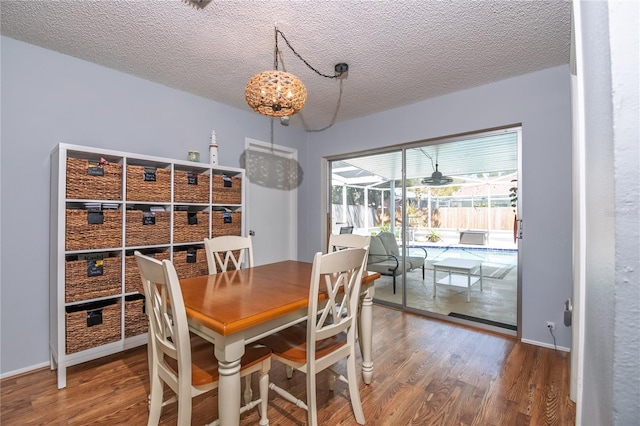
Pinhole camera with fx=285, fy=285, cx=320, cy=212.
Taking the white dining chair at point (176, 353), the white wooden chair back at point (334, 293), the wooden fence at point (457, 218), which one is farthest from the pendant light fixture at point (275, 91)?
the wooden fence at point (457, 218)

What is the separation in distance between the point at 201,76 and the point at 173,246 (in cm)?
164

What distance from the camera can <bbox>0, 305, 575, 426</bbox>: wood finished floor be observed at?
1667 millimetres

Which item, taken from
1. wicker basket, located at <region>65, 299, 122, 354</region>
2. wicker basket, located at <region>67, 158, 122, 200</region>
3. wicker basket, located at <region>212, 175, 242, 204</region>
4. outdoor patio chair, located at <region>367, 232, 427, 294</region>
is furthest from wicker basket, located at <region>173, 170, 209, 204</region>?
outdoor patio chair, located at <region>367, 232, 427, 294</region>

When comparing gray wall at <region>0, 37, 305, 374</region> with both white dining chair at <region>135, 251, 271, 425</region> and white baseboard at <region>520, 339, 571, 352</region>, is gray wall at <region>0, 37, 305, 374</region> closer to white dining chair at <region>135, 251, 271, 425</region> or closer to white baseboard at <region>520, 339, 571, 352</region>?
white dining chair at <region>135, 251, 271, 425</region>

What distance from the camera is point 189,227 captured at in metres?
2.72

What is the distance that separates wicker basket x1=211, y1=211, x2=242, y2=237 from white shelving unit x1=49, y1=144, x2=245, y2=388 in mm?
184

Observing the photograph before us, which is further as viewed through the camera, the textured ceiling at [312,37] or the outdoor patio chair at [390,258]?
the outdoor patio chair at [390,258]

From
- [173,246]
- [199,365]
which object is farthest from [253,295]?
[173,246]

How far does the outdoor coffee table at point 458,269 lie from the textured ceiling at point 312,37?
1929 millimetres

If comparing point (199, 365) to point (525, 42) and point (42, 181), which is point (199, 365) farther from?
point (525, 42)

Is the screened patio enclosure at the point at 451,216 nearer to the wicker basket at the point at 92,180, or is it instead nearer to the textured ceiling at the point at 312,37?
the textured ceiling at the point at 312,37

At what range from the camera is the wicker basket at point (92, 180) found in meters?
2.05

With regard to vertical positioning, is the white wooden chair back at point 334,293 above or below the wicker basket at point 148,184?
below

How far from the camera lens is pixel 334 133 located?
4.15 m
